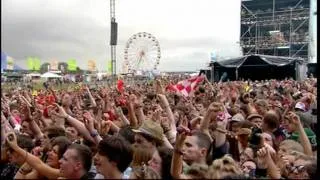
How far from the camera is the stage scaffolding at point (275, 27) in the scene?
56656 mm

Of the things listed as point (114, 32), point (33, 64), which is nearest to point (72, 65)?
point (33, 64)

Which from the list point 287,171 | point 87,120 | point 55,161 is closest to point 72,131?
point 87,120

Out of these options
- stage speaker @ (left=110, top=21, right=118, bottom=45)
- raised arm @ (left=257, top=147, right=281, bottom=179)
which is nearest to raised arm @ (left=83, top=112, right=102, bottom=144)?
raised arm @ (left=257, top=147, right=281, bottom=179)

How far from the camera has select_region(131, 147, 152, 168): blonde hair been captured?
4453 millimetres

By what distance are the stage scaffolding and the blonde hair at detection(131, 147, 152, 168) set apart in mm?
51367

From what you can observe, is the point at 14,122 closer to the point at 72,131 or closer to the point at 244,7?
the point at 72,131

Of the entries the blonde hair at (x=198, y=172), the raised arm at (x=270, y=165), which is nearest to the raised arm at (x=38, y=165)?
the blonde hair at (x=198, y=172)

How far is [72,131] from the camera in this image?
5.71 meters

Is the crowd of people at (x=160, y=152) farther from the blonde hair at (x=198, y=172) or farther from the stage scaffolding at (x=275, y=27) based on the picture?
the stage scaffolding at (x=275, y=27)

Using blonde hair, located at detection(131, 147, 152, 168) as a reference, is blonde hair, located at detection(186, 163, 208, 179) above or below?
above

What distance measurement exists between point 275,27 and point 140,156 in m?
57.5

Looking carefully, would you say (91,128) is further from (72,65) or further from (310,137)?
(72,65)

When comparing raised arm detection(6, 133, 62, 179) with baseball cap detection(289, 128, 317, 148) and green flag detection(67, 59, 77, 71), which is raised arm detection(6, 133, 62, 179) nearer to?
baseball cap detection(289, 128, 317, 148)

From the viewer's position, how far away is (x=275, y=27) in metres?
59.7
